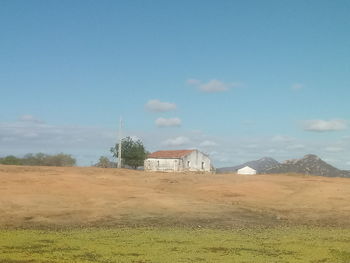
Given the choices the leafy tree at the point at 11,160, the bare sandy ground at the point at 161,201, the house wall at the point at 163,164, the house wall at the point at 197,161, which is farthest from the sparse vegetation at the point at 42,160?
the bare sandy ground at the point at 161,201

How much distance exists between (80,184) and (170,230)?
16229mm

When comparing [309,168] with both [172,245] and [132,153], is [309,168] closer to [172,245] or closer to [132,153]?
[132,153]

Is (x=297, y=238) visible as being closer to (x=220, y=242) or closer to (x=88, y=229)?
(x=220, y=242)

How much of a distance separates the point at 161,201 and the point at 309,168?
8285 centimetres

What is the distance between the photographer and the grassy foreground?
19.5m

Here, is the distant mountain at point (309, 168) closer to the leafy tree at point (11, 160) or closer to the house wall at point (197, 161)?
the house wall at point (197, 161)

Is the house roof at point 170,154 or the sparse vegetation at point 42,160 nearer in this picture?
the sparse vegetation at point 42,160

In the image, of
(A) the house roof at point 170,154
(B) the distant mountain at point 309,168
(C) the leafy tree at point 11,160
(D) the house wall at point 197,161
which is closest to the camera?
A: (C) the leafy tree at point 11,160

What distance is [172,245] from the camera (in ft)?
73.8

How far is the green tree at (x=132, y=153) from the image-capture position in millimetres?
97750

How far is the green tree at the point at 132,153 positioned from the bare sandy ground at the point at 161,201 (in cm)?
4680

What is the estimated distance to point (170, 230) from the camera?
2830cm

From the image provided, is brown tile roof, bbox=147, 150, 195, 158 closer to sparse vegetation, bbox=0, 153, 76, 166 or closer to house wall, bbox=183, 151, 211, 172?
house wall, bbox=183, 151, 211, 172

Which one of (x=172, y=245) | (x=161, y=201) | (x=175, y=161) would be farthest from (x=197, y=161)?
(x=172, y=245)
